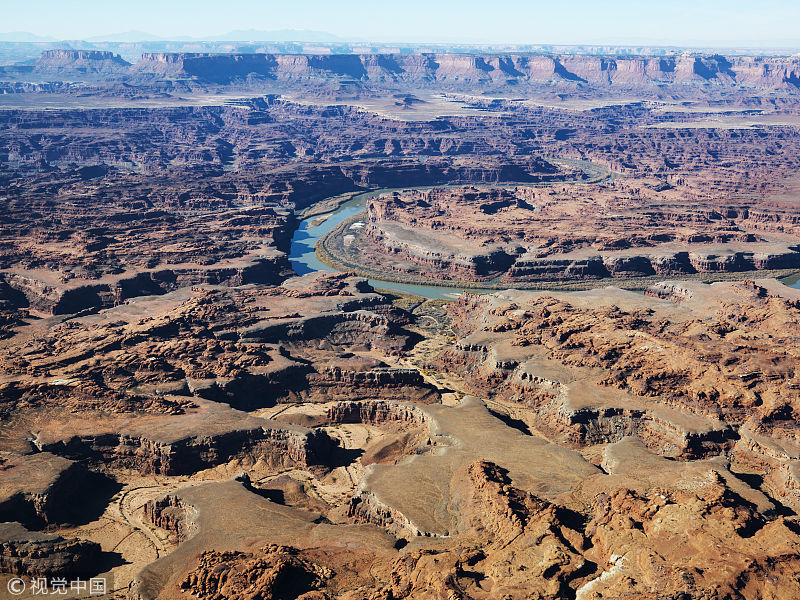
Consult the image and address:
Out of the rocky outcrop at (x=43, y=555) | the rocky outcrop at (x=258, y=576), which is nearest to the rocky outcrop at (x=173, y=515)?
the rocky outcrop at (x=43, y=555)

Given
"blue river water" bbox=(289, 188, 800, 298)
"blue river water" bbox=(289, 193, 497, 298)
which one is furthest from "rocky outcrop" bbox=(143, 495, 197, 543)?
"blue river water" bbox=(289, 188, 800, 298)

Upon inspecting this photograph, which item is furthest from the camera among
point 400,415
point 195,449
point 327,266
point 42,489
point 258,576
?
point 327,266

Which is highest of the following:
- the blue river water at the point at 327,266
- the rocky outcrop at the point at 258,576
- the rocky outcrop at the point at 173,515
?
the rocky outcrop at the point at 258,576

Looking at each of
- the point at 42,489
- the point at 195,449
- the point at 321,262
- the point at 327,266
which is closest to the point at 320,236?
the point at 321,262

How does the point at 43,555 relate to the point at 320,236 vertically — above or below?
above

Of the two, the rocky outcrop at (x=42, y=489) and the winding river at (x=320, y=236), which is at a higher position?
the rocky outcrop at (x=42, y=489)

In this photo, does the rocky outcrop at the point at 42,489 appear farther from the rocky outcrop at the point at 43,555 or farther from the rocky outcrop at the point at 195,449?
the rocky outcrop at the point at 43,555

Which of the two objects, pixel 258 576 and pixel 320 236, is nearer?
pixel 258 576

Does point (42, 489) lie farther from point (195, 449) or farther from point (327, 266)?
point (327, 266)

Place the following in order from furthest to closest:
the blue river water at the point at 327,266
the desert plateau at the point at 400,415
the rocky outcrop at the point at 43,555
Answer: the blue river water at the point at 327,266 < the rocky outcrop at the point at 43,555 < the desert plateau at the point at 400,415

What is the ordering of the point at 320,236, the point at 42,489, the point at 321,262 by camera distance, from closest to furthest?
the point at 42,489
the point at 321,262
the point at 320,236

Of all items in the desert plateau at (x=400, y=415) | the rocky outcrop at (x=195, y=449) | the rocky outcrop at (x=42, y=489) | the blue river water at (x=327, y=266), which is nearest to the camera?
the desert plateau at (x=400, y=415)
